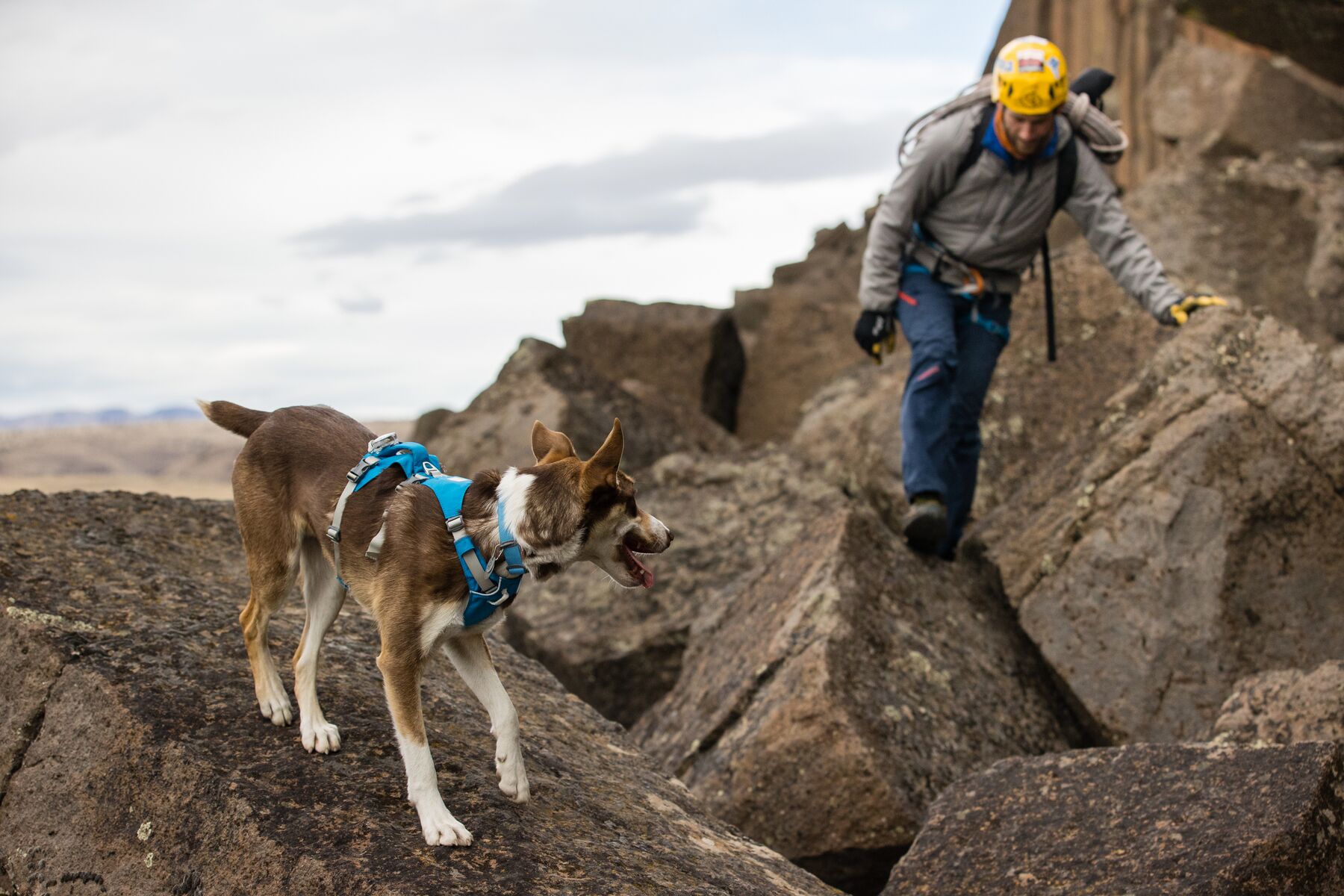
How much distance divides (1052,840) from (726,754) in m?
1.81

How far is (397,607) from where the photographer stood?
13.9ft

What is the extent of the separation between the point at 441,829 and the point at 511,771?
1.34ft

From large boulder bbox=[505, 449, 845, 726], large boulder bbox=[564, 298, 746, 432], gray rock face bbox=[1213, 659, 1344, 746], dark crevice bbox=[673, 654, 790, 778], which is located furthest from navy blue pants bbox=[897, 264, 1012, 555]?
large boulder bbox=[564, 298, 746, 432]

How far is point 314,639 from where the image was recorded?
15.5ft

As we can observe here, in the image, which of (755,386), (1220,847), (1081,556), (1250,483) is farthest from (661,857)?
(755,386)

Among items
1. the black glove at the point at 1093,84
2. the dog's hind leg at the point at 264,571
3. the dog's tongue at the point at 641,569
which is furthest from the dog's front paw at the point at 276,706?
the black glove at the point at 1093,84

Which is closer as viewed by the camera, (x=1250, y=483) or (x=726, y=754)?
(x=726, y=754)

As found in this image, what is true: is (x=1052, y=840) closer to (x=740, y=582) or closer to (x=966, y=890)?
(x=966, y=890)

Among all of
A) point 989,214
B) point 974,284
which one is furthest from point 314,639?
point 989,214

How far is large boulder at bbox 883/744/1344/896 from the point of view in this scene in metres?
4.39

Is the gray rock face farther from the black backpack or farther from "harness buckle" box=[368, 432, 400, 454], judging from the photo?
"harness buckle" box=[368, 432, 400, 454]

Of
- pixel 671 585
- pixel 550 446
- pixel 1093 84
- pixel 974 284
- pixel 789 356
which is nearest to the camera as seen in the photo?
pixel 550 446

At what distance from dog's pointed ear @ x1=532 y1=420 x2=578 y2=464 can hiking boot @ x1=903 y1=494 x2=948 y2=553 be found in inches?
129

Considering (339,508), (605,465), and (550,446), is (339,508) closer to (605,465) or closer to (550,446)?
(550,446)
